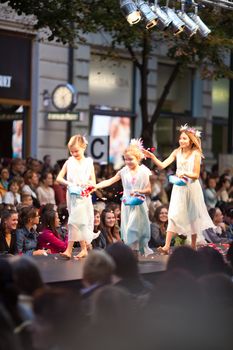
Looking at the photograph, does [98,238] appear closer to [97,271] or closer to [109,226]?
[109,226]

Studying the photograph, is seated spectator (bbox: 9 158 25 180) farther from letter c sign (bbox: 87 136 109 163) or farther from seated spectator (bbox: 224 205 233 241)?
seated spectator (bbox: 224 205 233 241)

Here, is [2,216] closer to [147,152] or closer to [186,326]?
[147,152]

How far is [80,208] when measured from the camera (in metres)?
11.7

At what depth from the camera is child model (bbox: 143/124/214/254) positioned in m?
12.0

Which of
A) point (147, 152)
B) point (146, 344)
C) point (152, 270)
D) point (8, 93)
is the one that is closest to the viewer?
point (146, 344)

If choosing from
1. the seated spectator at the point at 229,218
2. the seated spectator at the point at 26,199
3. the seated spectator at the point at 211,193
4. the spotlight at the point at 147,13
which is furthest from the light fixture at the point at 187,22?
the seated spectator at the point at 211,193

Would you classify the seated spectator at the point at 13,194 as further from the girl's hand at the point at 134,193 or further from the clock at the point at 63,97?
the clock at the point at 63,97

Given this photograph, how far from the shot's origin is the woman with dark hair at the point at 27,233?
12196mm

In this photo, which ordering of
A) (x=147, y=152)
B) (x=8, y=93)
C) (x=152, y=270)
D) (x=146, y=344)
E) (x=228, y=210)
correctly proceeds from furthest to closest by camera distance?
(x=8, y=93)
(x=228, y=210)
(x=147, y=152)
(x=152, y=270)
(x=146, y=344)

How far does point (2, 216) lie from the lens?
39.8 ft

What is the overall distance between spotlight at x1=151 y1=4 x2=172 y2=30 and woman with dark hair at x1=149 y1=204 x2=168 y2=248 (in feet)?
9.45

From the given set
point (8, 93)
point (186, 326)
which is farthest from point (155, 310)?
point (8, 93)

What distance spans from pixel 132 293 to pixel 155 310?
3.26 feet

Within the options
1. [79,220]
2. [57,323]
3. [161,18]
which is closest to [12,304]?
[57,323]
